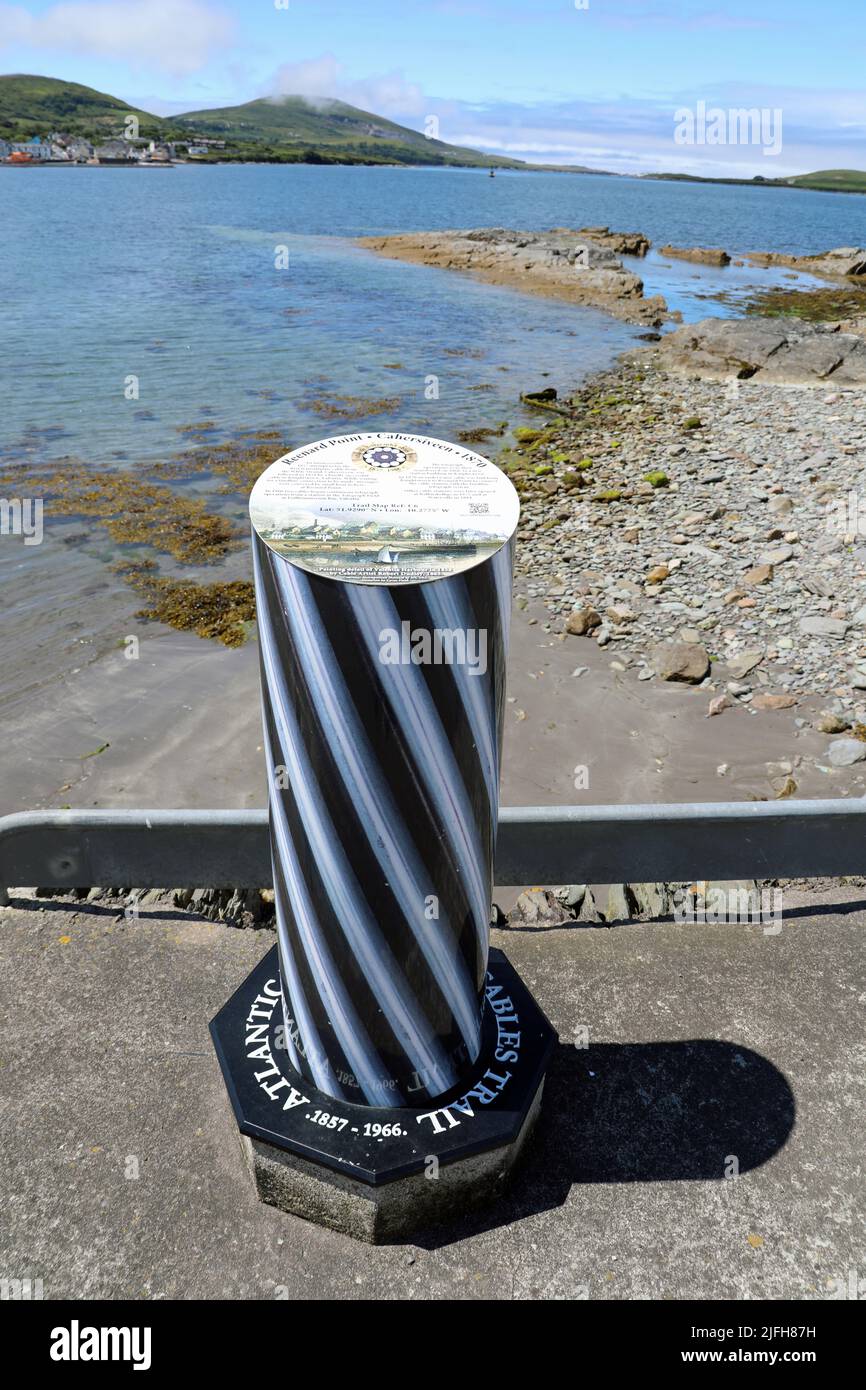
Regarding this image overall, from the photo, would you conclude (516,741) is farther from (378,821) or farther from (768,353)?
(768,353)

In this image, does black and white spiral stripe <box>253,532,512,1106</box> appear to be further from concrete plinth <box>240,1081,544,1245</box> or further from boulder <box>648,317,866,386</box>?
boulder <box>648,317,866,386</box>

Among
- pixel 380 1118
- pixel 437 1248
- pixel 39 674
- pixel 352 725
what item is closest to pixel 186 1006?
pixel 380 1118

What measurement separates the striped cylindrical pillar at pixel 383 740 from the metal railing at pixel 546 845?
154 cm

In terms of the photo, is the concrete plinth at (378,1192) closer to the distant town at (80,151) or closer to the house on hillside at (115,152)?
the distant town at (80,151)

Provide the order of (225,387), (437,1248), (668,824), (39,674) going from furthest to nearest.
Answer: (225,387)
(39,674)
(668,824)
(437,1248)

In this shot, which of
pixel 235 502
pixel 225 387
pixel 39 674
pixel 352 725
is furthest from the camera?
pixel 225 387

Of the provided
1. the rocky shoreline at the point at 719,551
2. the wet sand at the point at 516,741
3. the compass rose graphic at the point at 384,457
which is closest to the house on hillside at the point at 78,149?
the rocky shoreline at the point at 719,551

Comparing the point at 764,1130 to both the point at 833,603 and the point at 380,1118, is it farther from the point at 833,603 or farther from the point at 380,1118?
the point at 833,603

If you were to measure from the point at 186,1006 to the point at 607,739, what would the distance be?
21.1 ft

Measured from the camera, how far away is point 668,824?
5.55 metres

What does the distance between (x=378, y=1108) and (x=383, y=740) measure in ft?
5.91

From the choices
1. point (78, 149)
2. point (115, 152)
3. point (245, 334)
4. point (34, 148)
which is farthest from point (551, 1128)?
point (115, 152)

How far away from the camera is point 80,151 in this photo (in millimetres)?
173250
